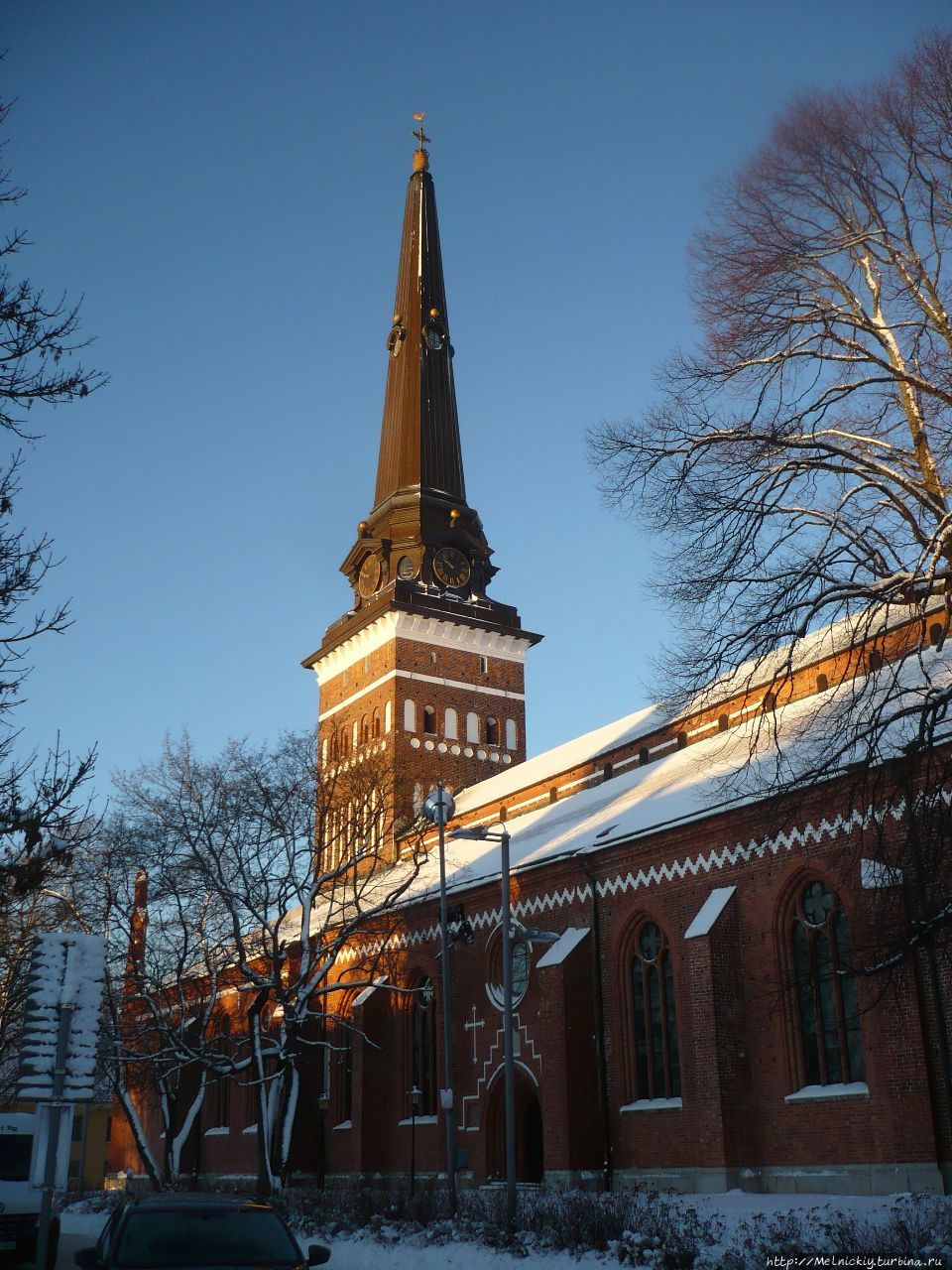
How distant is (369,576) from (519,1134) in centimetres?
2748

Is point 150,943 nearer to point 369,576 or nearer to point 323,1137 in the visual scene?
point 323,1137

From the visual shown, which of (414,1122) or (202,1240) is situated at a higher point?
(414,1122)

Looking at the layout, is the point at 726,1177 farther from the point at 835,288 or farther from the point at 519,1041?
the point at 835,288

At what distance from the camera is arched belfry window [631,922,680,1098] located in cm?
2516

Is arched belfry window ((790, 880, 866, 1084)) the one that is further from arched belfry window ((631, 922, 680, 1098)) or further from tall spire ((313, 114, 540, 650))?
tall spire ((313, 114, 540, 650))

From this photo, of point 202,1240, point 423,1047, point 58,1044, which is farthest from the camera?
point 423,1047

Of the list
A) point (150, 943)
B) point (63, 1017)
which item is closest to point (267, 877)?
point (150, 943)

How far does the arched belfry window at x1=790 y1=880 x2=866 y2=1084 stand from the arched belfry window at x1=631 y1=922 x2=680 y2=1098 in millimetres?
3443

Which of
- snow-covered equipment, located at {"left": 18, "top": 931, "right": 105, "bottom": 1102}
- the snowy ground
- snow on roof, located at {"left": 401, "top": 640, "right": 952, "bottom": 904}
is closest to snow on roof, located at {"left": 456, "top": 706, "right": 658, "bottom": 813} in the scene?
snow on roof, located at {"left": 401, "top": 640, "right": 952, "bottom": 904}

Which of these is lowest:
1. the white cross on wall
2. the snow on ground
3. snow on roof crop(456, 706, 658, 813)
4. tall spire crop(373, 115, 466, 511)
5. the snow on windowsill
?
the snow on ground

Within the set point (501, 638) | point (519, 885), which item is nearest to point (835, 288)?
point (519, 885)

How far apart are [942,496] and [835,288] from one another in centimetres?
335

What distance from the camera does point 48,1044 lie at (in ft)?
34.6

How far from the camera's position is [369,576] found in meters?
52.0
